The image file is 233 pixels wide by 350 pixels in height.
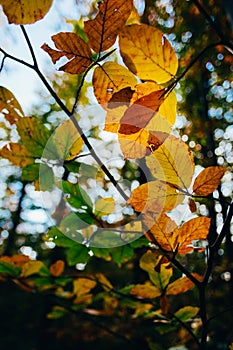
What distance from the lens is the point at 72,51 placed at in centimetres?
31

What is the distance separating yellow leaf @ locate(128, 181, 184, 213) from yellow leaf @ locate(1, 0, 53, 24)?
200 millimetres

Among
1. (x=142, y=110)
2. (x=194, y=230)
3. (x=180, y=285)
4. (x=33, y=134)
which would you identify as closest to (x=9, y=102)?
(x=33, y=134)

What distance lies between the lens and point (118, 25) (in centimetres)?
30

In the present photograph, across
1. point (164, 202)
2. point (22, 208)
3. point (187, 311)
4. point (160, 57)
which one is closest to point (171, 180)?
point (164, 202)

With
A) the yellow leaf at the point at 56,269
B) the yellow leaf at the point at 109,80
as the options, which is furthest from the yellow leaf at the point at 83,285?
the yellow leaf at the point at 109,80

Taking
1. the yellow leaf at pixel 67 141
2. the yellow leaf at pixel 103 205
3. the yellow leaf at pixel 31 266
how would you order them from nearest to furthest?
the yellow leaf at pixel 67 141, the yellow leaf at pixel 103 205, the yellow leaf at pixel 31 266

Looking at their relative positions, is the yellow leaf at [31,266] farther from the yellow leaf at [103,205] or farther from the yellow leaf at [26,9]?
the yellow leaf at [26,9]

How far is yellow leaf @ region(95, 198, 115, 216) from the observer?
544 millimetres

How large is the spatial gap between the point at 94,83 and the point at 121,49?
5 centimetres

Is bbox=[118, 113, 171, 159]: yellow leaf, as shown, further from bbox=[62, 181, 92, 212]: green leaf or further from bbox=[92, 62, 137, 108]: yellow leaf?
bbox=[62, 181, 92, 212]: green leaf

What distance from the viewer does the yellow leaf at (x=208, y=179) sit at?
0.34m

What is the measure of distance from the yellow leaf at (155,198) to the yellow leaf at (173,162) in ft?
0.04

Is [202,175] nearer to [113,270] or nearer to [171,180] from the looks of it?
[171,180]

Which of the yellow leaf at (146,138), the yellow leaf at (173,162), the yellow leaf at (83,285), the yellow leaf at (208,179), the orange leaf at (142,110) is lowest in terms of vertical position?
the yellow leaf at (83,285)
